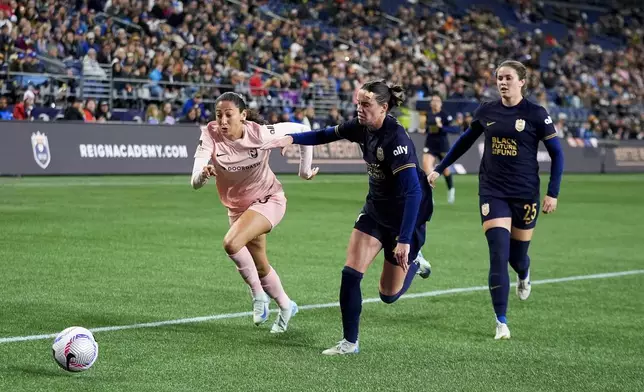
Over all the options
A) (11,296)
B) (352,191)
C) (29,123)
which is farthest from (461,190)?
(11,296)

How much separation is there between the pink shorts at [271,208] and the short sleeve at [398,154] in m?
1.48

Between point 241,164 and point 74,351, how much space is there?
2697 millimetres

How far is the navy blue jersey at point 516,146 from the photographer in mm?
9312

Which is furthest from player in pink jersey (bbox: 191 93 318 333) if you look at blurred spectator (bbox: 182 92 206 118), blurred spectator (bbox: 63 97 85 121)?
blurred spectator (bbox: 182 92 206 118)

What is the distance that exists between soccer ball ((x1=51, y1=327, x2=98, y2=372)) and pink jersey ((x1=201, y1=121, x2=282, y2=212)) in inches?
93.7

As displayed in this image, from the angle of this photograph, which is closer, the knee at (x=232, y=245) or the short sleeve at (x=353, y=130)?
the short sleeve at (x=353, y=130)

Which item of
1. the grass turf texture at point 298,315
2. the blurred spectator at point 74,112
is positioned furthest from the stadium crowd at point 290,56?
the grass turf texture at point 298,315

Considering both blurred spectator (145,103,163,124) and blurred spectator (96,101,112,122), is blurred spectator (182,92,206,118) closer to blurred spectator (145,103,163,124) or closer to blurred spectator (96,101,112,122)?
blurred spectator (145,103,163,124)

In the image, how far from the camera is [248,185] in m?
9.19

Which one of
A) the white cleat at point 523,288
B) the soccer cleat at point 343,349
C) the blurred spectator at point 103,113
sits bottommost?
the blurred spectator at point 103,113

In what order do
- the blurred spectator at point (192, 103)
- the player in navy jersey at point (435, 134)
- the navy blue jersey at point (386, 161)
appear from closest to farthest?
the navy blue jersey at point (386, 161)
the player in navy jersey at point (435, 134)
the blurred spectator at point (192, 103)

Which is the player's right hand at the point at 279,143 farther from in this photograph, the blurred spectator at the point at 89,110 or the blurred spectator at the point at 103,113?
the blurred spectator at the point at 103,113

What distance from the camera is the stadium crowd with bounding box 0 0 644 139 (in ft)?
94.8

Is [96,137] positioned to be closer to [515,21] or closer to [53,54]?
[53,54]
